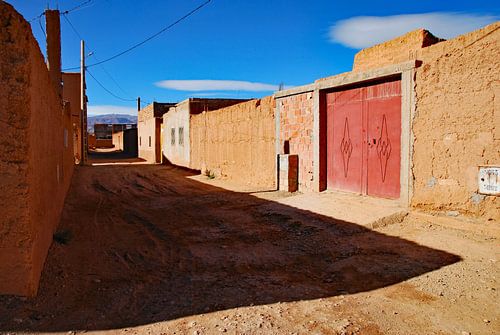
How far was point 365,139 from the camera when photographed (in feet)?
26.9

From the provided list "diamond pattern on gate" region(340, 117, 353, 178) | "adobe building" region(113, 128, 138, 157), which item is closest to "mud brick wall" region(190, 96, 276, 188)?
"diamond pattern on gate" region(340, 117, 353, 178)

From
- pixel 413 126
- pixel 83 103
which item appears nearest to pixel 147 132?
pixel 83 103

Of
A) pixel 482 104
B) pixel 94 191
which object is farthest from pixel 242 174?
pixel 482 104

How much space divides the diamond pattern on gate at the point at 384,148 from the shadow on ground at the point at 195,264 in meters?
1.58

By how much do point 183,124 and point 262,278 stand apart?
17.0m

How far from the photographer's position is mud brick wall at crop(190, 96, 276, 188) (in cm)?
1152

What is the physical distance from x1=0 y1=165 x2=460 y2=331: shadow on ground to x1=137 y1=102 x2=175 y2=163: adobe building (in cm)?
1907

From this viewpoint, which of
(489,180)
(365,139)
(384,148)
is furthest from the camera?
(365,139)

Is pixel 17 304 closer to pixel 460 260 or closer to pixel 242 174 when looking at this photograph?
pixel 460 260

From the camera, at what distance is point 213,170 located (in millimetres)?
16172

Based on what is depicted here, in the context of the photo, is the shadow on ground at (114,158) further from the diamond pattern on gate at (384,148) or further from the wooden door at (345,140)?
the diamond pattern on gate at (384,148)

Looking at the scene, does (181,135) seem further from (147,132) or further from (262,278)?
(262,278)

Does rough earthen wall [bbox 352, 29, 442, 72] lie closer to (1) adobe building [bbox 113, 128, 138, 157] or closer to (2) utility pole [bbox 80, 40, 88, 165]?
(2) utility pole [bbox 80, 40, 88, 165]

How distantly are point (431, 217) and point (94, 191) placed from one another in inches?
343
